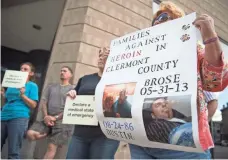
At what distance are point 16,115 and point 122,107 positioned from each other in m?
2.05

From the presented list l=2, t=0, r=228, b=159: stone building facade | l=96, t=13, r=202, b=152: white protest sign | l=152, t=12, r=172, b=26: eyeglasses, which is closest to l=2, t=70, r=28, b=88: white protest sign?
l=2, t=0, r=228, b=159: stone building facade

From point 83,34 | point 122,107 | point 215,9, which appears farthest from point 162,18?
point 215,9

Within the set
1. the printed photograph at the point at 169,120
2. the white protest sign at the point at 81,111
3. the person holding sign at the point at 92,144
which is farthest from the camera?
the white protest sign at the point at 81,111

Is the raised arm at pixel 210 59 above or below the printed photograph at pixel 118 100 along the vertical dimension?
above

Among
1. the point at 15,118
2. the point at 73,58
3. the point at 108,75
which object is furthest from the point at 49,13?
the point at 108,75

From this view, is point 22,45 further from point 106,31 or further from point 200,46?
point 200,46

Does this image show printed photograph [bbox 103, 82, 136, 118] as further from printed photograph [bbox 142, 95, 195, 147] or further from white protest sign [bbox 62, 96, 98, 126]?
white protest sign [bbox 62, 96, 98, 126]

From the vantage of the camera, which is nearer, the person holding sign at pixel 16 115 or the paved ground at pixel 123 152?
the person holding sign at pixel 16 115

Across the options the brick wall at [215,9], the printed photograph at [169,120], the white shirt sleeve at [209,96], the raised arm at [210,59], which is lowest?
the printed photograph at [169,120]

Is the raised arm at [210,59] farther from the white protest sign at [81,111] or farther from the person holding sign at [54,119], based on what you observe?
the person holding sign at [54,119]

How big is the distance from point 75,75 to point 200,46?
9.58 feet

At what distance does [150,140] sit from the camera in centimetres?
118

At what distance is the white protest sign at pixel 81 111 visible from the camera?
2.14 metres

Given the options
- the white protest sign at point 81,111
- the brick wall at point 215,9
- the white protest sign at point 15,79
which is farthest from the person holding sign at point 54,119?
the brick wall at point 215,9
